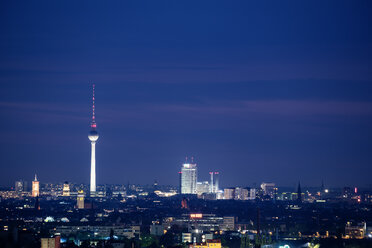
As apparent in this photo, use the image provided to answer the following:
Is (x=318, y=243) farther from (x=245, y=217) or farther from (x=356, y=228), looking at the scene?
(x=245, y=217)

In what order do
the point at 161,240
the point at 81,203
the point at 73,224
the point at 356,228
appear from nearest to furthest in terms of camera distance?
1. the point at 161,240
2. the point at 356,228
3. the point at 73,224
4. the point at 81,203

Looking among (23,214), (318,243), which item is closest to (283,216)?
(23,214)

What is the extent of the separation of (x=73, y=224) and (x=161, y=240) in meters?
29.1

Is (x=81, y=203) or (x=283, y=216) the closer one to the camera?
(x=283, y=216)

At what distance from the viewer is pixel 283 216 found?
143 m

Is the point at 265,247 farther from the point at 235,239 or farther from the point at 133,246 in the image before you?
the point at 235,239

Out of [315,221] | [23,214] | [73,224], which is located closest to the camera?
[73,224]

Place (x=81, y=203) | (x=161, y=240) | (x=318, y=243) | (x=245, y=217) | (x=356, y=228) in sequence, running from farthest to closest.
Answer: (x=81, y=203), (x=245, y=217), (x=356, y=228), (x=161, y=240), (x=318, y=243)

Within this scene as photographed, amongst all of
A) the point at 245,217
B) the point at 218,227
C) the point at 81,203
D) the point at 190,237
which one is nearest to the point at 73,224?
the point at 218,227

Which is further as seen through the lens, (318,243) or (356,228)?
(356,228)

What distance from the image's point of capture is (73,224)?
10850 cm

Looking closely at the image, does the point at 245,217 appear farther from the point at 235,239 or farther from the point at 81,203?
the point at 235,239

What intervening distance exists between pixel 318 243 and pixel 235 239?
455 inches

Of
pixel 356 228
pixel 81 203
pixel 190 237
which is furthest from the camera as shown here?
pixel 81 203
